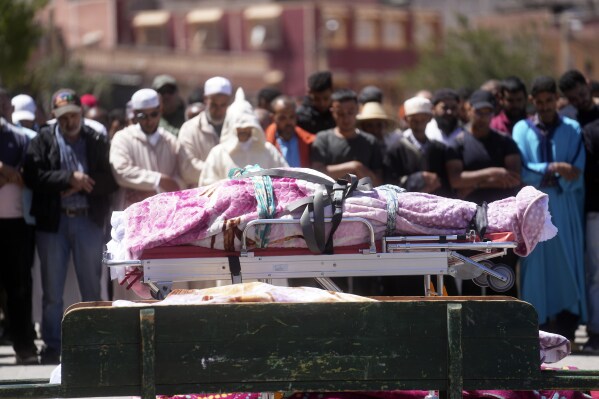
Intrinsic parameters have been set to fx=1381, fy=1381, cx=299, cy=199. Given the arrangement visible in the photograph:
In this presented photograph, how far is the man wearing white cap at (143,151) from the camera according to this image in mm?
11422

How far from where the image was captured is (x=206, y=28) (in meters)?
76.6

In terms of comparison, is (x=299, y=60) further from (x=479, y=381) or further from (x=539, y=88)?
(x=479, y=381)

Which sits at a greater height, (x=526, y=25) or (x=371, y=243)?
(x=526, y=25)

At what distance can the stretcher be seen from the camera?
24.2ft

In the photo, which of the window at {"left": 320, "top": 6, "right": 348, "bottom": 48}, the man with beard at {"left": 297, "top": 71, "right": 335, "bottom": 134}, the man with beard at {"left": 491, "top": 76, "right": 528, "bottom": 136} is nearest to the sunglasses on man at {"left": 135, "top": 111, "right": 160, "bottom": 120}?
the man with beard at {"left": 297, "top": 71, "right": 335, "bottom": 134}

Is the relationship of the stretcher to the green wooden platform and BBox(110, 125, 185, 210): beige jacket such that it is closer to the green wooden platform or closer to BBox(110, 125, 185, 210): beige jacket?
the green wooden platform

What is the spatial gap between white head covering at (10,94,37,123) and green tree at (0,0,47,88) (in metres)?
17.0

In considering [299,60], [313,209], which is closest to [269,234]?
[313,209]

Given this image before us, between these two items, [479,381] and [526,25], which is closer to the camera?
[479,381]

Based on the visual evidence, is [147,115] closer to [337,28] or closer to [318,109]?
[318,109]

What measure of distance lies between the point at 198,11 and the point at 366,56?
9862mm

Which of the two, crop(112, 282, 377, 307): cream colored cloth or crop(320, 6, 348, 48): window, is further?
crop(320, 6, 348, 48): window

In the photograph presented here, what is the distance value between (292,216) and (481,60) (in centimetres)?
4769

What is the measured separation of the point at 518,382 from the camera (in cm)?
614
